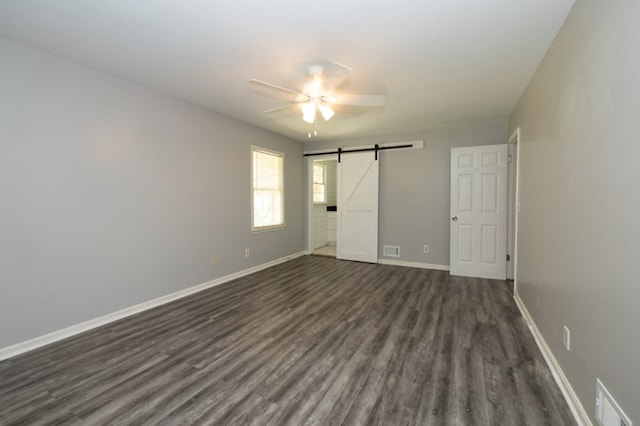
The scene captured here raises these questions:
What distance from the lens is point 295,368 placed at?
2154 millimetres

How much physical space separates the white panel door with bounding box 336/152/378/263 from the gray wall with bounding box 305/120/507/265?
0.16m

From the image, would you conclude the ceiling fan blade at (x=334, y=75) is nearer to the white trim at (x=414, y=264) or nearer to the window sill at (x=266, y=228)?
the window sill at (x=266, y=228)

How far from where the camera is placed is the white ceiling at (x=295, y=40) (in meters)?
1.95

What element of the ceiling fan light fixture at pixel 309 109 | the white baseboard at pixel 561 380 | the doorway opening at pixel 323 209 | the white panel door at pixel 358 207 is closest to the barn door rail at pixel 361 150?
the white panel door at pixel 358 207

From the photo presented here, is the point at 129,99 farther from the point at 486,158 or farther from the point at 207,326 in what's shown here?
the point at 486,158

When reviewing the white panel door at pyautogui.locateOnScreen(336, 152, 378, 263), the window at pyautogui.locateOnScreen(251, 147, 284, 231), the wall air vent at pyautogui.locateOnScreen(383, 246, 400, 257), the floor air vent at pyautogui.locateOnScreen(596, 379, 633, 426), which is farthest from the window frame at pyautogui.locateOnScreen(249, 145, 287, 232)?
the floor air vent at pyautogui.locateOnScreen(596, 379, 633, 426)

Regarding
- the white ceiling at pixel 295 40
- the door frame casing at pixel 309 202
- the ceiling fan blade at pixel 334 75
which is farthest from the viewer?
the door frame casing at pixel 309 202

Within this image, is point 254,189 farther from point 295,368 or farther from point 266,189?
point 295,368

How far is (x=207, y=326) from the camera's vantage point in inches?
113

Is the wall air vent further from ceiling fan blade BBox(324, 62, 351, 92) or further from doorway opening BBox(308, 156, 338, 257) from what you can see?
ceiling fan blade BBox(324, 62, 351, 92)

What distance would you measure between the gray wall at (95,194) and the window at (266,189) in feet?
2.53

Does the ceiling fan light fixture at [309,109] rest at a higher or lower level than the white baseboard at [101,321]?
higher

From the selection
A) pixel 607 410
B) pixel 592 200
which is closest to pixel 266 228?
pixel 592 200

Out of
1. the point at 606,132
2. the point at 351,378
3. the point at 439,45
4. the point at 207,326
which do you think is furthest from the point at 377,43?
the point at 207,326
